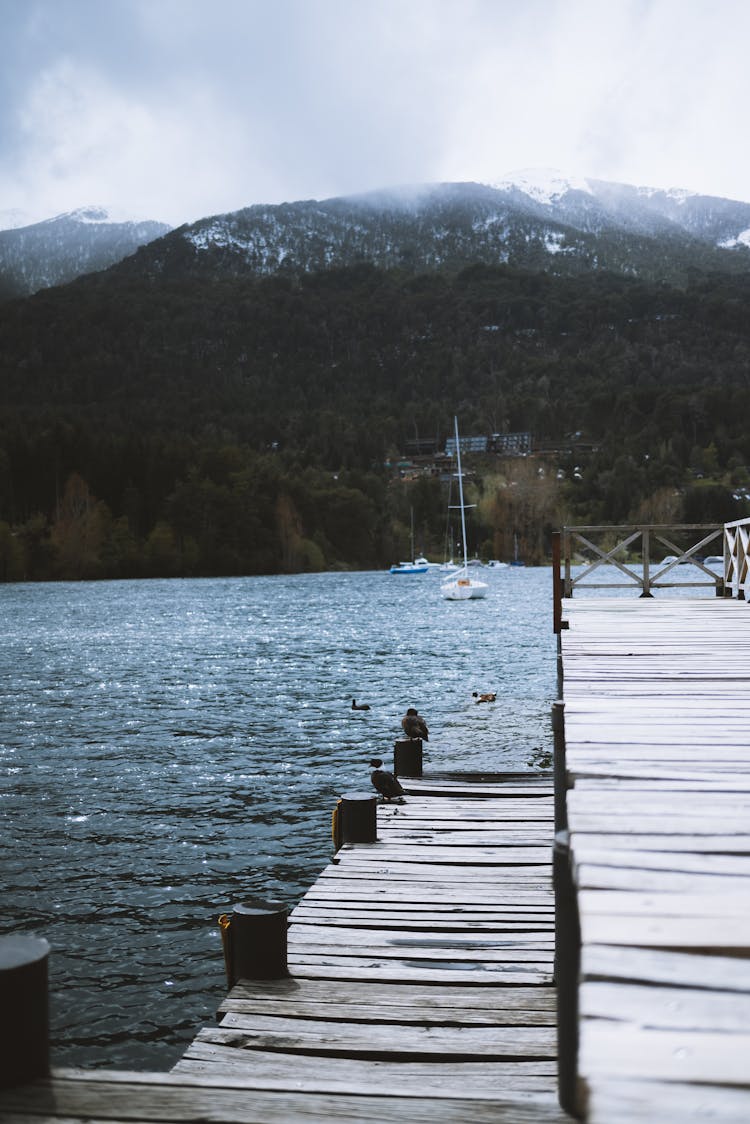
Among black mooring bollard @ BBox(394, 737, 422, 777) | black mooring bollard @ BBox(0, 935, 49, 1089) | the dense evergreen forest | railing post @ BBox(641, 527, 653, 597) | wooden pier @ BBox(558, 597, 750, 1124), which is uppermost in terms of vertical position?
the dense evergreen forest

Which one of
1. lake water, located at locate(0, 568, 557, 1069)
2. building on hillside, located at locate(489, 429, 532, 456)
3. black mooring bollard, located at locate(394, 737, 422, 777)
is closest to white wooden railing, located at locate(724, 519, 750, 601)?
lake water, located at locate(0, 568, 557, 1069)

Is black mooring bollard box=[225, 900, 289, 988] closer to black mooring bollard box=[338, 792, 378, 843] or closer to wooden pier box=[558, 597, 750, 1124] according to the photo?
wooden pier box=[558, 597, 750, 1124]

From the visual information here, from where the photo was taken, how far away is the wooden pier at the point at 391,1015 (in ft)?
8.66

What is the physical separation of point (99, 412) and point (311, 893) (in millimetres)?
166791

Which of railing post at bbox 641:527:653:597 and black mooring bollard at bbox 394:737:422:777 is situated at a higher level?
railing post at bbox 641:527:653:597

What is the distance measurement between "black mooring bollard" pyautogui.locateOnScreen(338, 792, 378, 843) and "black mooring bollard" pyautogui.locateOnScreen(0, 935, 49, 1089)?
5171 mm

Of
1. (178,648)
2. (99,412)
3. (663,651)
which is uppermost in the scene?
(99,412)

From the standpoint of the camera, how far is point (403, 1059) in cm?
402

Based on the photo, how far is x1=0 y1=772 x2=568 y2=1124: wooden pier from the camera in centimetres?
264

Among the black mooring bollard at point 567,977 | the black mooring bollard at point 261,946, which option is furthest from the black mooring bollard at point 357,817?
the black mooring bollard at point 567,977

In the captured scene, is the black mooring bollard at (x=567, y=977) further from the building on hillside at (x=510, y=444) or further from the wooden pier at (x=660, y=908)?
the building on hillside at (x=510, y=444)

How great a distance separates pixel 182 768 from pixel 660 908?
14.3m

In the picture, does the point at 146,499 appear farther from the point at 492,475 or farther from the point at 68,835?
the point at 68,835

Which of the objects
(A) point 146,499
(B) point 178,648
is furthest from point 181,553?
(B) point 178,648
